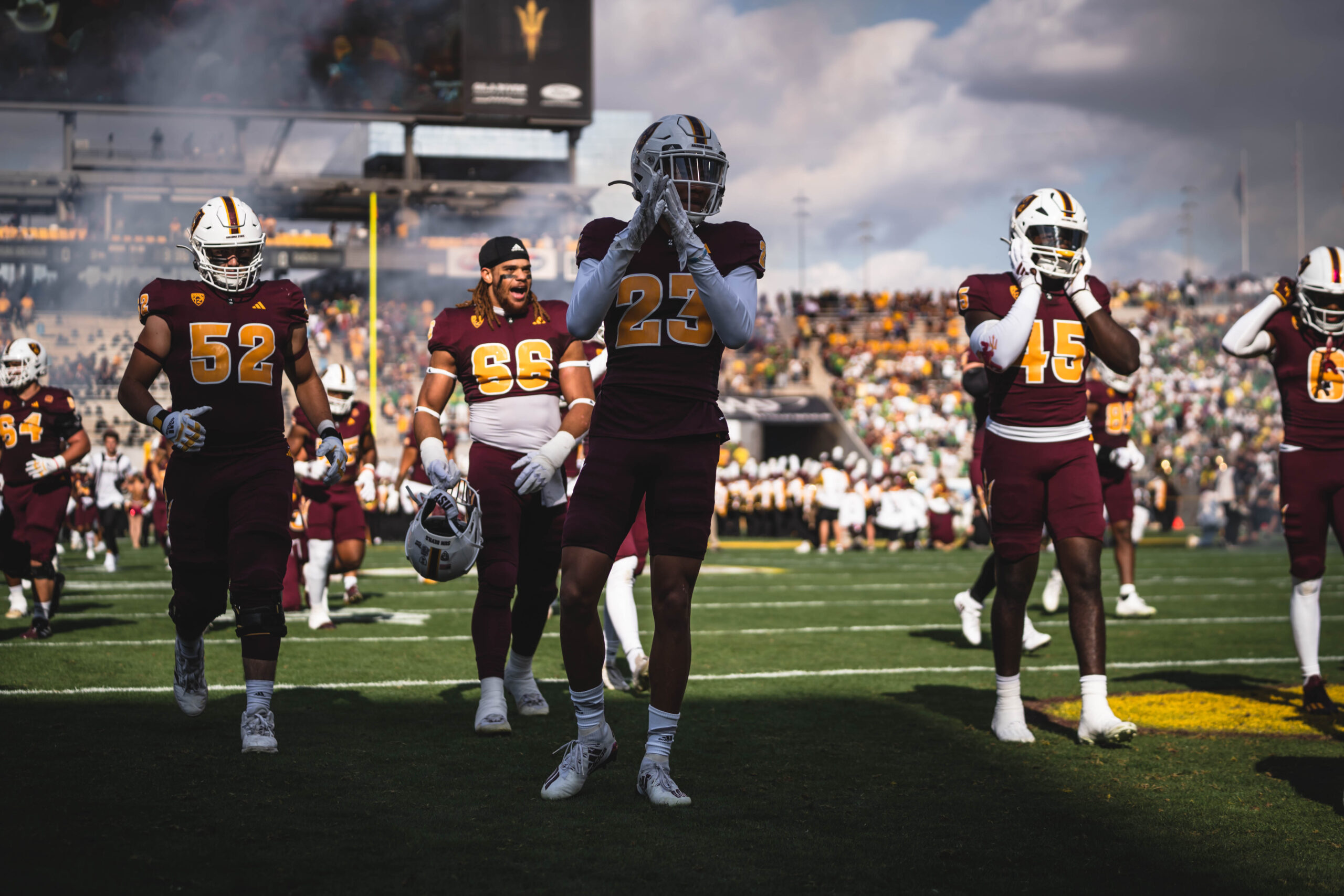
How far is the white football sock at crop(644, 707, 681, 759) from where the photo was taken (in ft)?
13.5

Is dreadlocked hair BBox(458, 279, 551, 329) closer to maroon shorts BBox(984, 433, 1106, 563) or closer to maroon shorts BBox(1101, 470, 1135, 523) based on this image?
maroon shorts BBox(984, 433, 1106, 563)

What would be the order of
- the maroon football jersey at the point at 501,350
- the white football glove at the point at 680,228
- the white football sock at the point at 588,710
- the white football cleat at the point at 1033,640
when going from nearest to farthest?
the white football glove at the point at 680,228 → the white football sock at the point at 588,710 → the maroon football jersey at the point at 501,350 → the white football cleat at the point at 1033,640

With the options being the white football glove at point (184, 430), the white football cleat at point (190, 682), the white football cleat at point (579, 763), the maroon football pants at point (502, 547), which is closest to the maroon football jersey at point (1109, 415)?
the maroon football pants at point (502, 547)

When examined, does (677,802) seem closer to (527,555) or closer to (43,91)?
(527,555)

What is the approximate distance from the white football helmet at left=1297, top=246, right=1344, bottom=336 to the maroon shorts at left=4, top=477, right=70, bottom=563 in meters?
7.82

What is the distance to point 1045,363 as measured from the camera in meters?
5.39

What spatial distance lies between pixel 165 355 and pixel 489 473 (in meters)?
1.39

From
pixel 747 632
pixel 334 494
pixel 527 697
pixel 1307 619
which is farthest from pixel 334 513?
pixel 1307 619

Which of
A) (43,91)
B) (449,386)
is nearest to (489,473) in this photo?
(449,386)

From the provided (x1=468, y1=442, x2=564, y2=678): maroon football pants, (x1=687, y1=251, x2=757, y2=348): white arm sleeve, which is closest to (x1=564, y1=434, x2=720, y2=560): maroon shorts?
(x1=687, y1=251, x2=757, y2=348): white arm sleeve

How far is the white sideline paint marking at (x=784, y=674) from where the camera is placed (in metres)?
6.22

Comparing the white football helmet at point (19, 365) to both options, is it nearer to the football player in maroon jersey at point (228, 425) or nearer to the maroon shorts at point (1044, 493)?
the football player in maroon jersey at point (228, 425)

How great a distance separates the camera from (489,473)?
5574mm

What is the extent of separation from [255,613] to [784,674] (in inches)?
124
